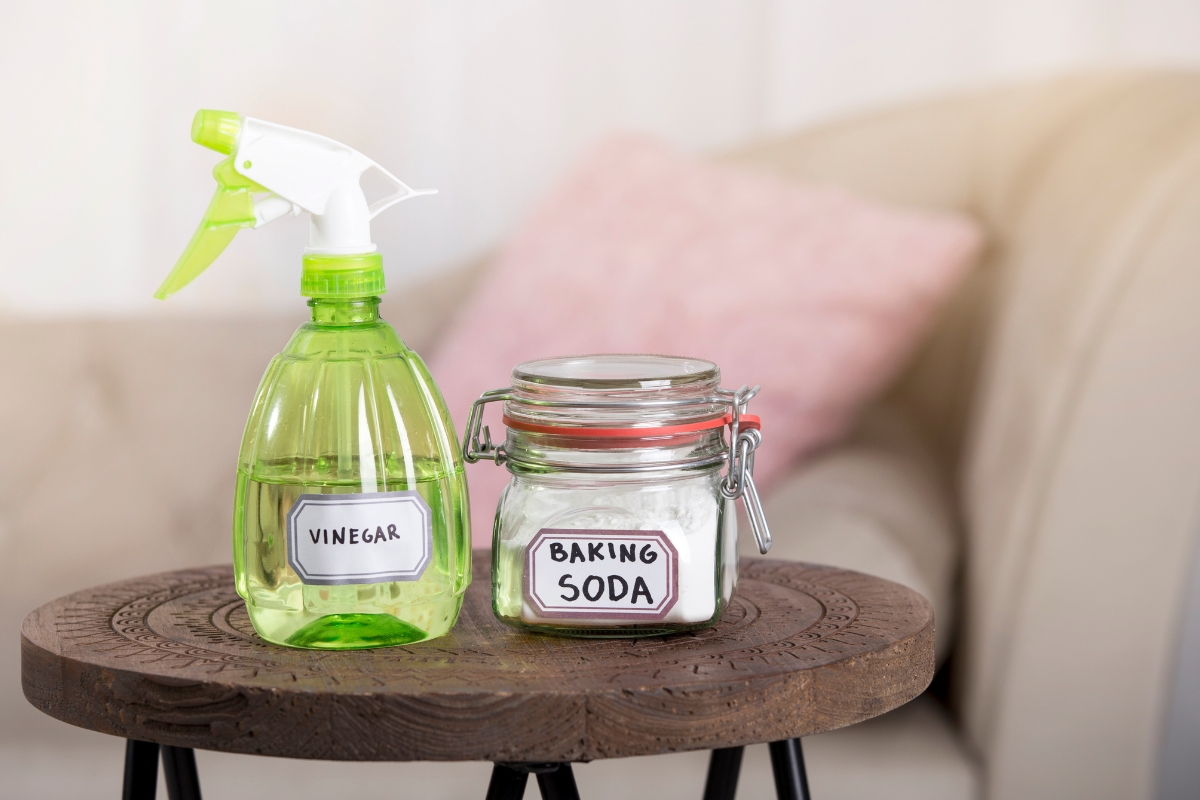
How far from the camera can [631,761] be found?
1023 millimetres

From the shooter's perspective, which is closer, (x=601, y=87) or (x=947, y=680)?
(x=947, y=680)

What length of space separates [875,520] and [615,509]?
20.7 inches

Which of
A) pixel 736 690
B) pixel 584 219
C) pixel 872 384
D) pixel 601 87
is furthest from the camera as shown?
pixel 601 87

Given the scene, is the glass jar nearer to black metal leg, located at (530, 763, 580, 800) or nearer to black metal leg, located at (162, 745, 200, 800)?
black metal leg, located at (530, 763, 580, 800)

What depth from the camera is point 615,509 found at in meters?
0.57

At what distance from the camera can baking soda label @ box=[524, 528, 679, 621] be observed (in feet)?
1.84

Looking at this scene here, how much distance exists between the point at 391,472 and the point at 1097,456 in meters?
0.60

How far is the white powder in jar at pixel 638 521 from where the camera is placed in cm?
57

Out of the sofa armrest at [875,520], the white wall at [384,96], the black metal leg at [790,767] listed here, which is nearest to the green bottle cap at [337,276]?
the black metal leg at [790,767]

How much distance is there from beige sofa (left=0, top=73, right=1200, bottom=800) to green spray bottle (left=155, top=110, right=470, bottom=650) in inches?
18.9

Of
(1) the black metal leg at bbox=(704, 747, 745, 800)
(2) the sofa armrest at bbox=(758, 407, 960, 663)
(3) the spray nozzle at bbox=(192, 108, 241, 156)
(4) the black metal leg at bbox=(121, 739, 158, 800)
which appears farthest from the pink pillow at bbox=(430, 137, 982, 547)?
(3) the spray nozzle at bbox=(192, 108, 241, 156)

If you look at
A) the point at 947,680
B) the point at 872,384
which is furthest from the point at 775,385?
the point at 947,680

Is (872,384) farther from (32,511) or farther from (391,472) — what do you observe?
(32,511)

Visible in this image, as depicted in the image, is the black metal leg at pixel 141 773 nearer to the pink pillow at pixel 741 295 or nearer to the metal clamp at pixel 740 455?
the metal clamp at pixel 740 455
